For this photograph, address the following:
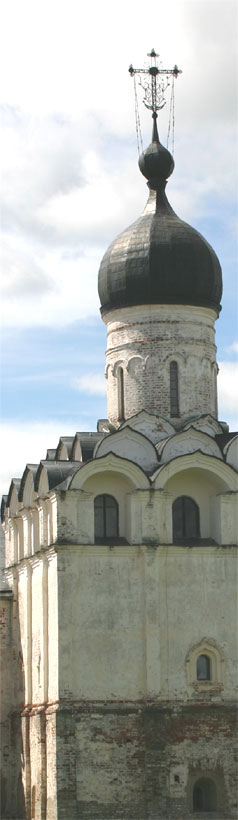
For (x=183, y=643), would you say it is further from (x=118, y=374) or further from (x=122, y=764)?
(x=118, y=374)

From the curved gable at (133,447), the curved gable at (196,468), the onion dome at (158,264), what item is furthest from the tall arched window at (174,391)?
the curved gable at (196,468)

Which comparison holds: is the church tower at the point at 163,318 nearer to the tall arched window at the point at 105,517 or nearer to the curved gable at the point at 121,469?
the curved gable at the point at 121,469

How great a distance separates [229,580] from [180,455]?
2.19 meters

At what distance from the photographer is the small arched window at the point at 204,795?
22.2m

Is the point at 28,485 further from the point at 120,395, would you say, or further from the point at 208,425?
the point at 208,425

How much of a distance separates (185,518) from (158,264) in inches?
180

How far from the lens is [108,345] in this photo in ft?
84.5

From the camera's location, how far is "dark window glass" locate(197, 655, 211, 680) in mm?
22547

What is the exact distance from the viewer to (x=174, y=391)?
24797 millimetres

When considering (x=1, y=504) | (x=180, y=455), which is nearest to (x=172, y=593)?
(x=180, y=455)

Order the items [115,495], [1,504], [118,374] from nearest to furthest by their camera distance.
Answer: [115,495]
[118,374]
[1,504]

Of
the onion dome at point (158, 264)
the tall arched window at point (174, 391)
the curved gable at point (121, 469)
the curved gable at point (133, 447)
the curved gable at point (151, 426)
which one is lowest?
the curved gable at point (121, 469)

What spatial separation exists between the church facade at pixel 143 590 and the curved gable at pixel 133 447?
23 mm

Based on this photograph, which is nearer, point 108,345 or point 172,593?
point 172,593
